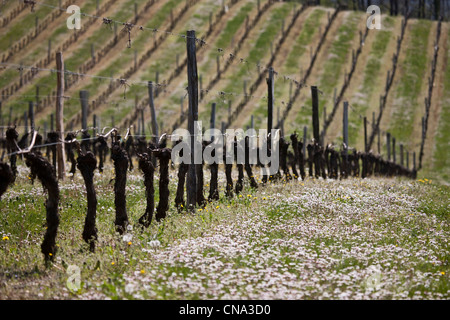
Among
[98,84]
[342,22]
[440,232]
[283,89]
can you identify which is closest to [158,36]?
[98,84]

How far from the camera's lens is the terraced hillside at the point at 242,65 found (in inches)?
2650

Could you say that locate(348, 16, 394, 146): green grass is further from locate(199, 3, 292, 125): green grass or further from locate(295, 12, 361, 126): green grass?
locate(199, 3, 292, 125): green grass

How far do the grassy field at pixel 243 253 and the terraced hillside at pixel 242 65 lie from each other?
45807 mm

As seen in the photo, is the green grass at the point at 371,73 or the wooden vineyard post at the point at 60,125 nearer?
the wooden vineyard post at the point at 60,125

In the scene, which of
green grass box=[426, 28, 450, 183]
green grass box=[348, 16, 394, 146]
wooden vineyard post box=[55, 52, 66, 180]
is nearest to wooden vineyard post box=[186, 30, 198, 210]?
wooden vineyard post box=[55, 52, 66, 180]

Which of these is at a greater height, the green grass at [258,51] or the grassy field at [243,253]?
the green grass at [258,51]

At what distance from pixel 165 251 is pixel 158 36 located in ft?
274

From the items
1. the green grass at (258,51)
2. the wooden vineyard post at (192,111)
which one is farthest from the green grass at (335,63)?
the wooden vineyard post at (192,111)

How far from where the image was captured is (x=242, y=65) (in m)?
83.9

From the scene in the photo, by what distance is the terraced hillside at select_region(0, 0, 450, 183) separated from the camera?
221ft

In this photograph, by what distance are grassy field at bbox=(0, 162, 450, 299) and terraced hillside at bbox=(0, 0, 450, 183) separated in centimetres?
4581

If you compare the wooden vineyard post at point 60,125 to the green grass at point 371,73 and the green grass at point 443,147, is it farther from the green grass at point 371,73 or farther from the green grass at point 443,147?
the green grass at point 371,73

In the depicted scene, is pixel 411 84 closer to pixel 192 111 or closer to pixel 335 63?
pixel 335 63

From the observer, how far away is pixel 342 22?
326 feet
